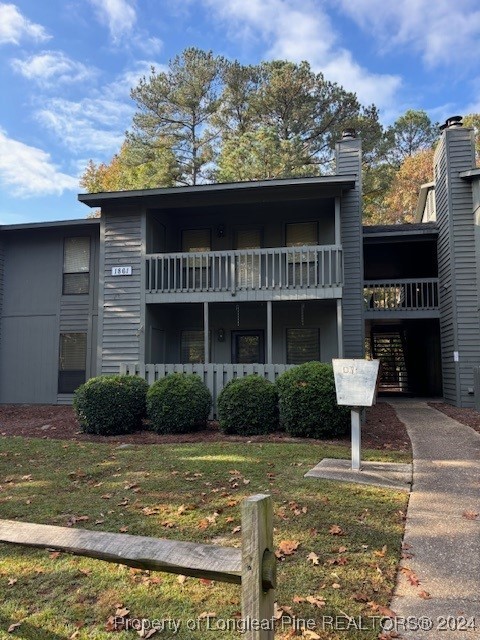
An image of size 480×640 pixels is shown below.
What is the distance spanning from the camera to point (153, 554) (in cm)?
188

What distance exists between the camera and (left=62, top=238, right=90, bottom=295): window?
13695mm

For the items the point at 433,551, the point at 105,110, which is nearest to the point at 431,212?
the point at 433,551

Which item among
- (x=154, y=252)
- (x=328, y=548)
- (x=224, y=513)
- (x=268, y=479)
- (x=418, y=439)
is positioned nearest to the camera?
(x=328, y=548)

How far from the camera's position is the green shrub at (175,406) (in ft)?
27.8

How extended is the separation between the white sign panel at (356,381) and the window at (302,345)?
707 centimetres

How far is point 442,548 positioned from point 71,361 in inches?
472

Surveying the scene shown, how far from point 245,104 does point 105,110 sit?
1023 cm

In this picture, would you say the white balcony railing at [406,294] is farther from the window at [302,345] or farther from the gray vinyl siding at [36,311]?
the gray vinyl siding at [36,311]

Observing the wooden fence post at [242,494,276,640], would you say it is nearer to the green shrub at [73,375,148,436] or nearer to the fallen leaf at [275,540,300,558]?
the fallen leaf at [275,540,300,558]

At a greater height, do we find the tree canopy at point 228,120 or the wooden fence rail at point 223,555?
the tree canopy at point 228,120

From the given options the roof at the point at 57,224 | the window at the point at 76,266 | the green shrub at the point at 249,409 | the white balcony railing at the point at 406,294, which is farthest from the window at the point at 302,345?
the roof at the point at 57,224

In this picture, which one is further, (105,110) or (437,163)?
(105,110)

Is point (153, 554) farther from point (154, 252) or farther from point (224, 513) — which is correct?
point (154, 252)

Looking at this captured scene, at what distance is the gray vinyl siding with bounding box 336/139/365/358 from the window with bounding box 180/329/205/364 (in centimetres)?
431
